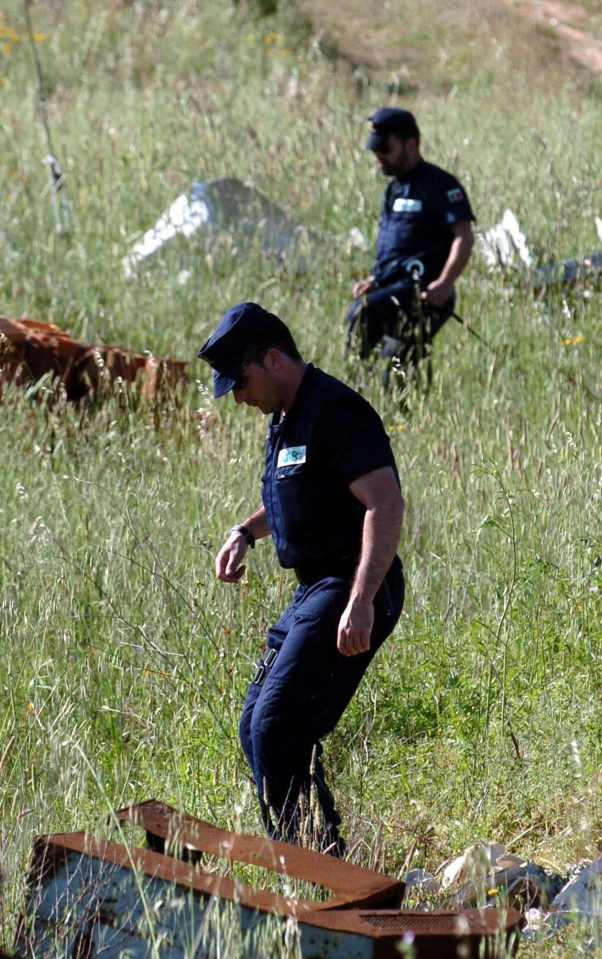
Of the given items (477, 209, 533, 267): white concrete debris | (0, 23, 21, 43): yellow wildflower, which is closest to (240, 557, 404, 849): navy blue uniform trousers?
(477, 209, 533, 267): white concrete debris

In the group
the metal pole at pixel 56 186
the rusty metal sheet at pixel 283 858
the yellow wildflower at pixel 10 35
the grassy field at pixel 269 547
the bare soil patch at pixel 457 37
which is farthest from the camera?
the bare soil patch at pixel 457 37

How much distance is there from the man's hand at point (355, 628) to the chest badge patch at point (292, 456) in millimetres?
443

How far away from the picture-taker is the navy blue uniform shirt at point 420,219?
25.5 ft

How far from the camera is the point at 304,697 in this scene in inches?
150

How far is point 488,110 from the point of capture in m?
14.3

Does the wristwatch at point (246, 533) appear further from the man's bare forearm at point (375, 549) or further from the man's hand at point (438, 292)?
the man's hand at point (438, 292)

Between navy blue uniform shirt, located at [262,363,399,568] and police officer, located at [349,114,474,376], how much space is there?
390cm

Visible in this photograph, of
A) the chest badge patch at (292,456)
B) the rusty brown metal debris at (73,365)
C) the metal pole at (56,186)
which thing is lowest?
the rusty brown metal debris at (73,365)

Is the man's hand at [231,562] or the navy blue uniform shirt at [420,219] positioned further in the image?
the navy blue uniform shirt at [420,219]

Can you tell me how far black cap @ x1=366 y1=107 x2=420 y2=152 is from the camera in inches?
301

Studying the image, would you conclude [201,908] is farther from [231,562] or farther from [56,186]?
[56,186]

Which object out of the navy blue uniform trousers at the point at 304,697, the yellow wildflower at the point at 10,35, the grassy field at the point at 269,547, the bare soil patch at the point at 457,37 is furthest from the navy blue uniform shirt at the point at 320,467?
the yellow wildflower at the point at 10,35

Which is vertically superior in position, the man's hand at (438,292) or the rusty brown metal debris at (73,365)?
the man's hand at (438,292)

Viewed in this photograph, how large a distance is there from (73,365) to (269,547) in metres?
2.91
